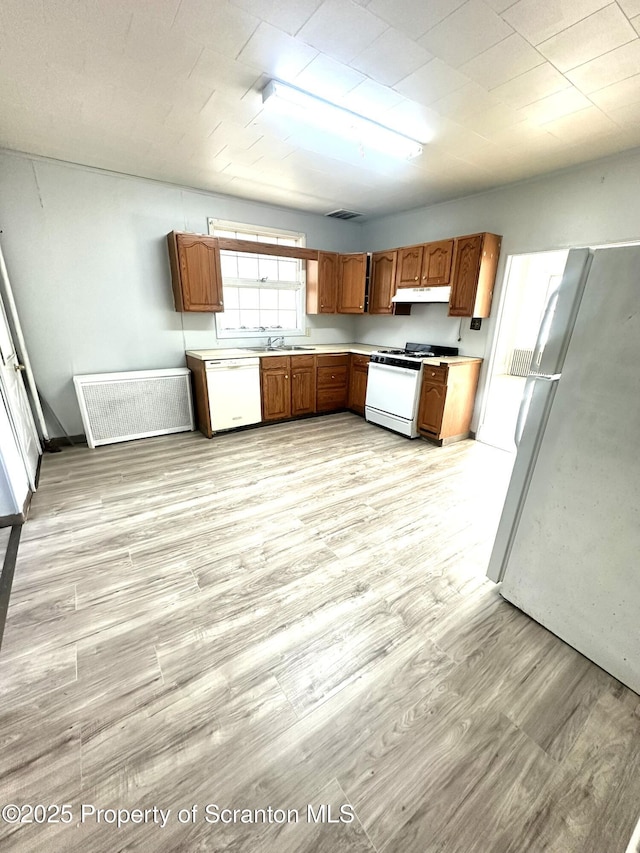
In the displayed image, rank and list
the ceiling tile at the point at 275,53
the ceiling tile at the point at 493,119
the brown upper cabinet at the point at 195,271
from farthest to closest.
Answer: the brown upper cabinet at the point at 195,271, the ceiling tile at the point at 493,119, the ceiling tile at the point at 275,53

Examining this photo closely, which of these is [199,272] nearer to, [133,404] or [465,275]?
[133,404]

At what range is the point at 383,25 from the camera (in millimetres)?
1587

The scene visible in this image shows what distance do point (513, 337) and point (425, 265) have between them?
363 cm

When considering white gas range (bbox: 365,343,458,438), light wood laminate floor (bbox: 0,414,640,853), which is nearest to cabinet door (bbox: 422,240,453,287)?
white gas range (bbox: 365,343,458,438)

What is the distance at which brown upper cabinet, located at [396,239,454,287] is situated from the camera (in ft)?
12.5

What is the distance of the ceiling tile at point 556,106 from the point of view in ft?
6.67

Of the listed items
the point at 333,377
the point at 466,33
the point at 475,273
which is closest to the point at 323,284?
the point at 333,377

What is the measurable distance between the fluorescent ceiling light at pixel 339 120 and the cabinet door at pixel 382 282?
162cm

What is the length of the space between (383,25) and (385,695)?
118 inches

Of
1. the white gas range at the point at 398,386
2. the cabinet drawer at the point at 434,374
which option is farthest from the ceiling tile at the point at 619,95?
the white gas range at the point at 398,386

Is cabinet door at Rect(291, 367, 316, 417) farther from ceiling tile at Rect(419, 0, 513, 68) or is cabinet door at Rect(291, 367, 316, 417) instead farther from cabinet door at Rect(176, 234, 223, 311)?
ceiling tile at Rect(419, 0, 513, 68)

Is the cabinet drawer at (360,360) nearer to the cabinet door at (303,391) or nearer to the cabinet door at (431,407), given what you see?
the cabinet door at (303,391)

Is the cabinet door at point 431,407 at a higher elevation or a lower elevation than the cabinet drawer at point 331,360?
lower

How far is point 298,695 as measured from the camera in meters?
1.37
